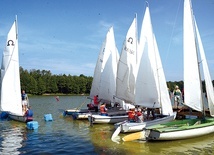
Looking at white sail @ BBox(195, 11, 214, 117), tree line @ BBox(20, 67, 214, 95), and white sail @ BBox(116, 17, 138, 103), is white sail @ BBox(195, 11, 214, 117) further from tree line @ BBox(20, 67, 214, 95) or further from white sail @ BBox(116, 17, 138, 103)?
tree line @ BBox(20, 67, 214, 95)

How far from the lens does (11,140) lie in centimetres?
1496

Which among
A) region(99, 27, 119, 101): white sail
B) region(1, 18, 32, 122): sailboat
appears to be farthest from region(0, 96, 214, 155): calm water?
region(99, 27, 119, 101): white sail

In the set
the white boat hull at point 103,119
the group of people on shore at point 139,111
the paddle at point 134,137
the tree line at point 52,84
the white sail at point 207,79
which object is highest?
the tree line at point 52,84

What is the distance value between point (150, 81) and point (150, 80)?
73mm

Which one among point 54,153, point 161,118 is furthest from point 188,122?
point 54,153

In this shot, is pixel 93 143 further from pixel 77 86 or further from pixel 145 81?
pixel 77 86

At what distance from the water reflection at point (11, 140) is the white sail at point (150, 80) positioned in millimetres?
8789

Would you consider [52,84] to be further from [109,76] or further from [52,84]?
[109,76]

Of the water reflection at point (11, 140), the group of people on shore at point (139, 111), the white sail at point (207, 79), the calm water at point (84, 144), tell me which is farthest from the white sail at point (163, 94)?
the water reflection at point (11, 140)

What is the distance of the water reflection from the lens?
12.7m

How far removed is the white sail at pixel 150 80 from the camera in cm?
1814

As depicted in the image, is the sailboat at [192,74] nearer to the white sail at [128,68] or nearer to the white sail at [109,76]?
the white sail at [128,68]

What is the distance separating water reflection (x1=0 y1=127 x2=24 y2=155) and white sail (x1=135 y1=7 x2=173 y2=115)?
28.8ft

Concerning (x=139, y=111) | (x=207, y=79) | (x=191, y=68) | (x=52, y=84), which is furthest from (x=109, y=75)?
(x=52, y=84)
